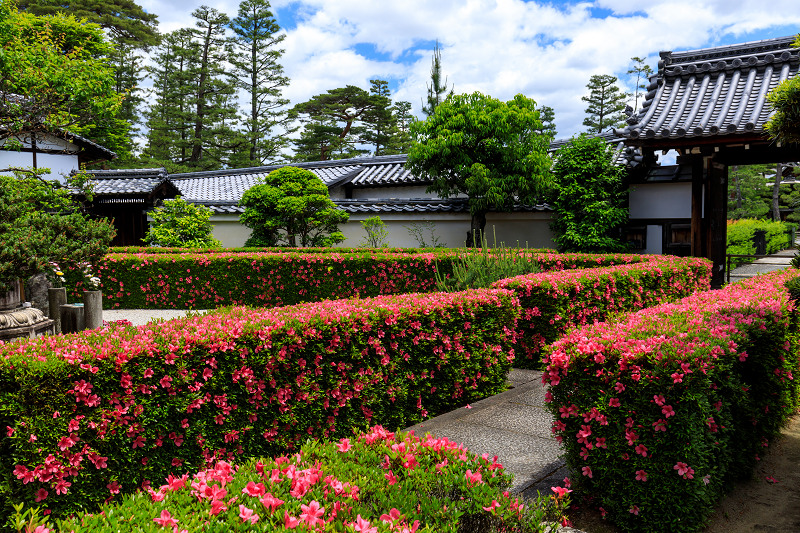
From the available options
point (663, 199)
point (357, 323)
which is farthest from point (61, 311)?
point (663, 199)

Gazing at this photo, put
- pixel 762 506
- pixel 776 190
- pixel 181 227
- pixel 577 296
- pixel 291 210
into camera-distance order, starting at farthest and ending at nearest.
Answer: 1. pixel 776 190
2. pixel 291 210
3. pixel 181 227
4. pixel 577 296
5. pixel 762 506

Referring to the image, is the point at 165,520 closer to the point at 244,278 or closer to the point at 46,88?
the point at 46,88

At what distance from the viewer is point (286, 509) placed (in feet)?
6.19

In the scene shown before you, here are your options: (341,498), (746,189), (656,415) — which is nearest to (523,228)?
(656,415)

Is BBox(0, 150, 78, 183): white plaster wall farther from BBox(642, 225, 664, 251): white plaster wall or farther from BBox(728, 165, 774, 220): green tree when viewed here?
BBox(728, 165, 774, 220): green tree

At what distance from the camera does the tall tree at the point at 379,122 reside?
32.5 metres

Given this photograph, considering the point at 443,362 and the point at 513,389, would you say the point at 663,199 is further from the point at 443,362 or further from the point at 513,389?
the point at 443,362

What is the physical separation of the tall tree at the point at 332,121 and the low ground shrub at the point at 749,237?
20.3 m

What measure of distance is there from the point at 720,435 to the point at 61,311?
8610mm

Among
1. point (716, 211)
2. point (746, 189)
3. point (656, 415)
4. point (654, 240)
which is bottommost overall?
point (656, 415)

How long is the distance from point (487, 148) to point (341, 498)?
13.9 metres

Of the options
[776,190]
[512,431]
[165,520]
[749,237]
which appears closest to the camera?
[165,520]

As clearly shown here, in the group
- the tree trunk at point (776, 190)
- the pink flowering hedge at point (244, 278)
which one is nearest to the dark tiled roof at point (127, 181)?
the pink flowering hedge at point (244, 278)

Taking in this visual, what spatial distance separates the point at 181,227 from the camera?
1627cm
